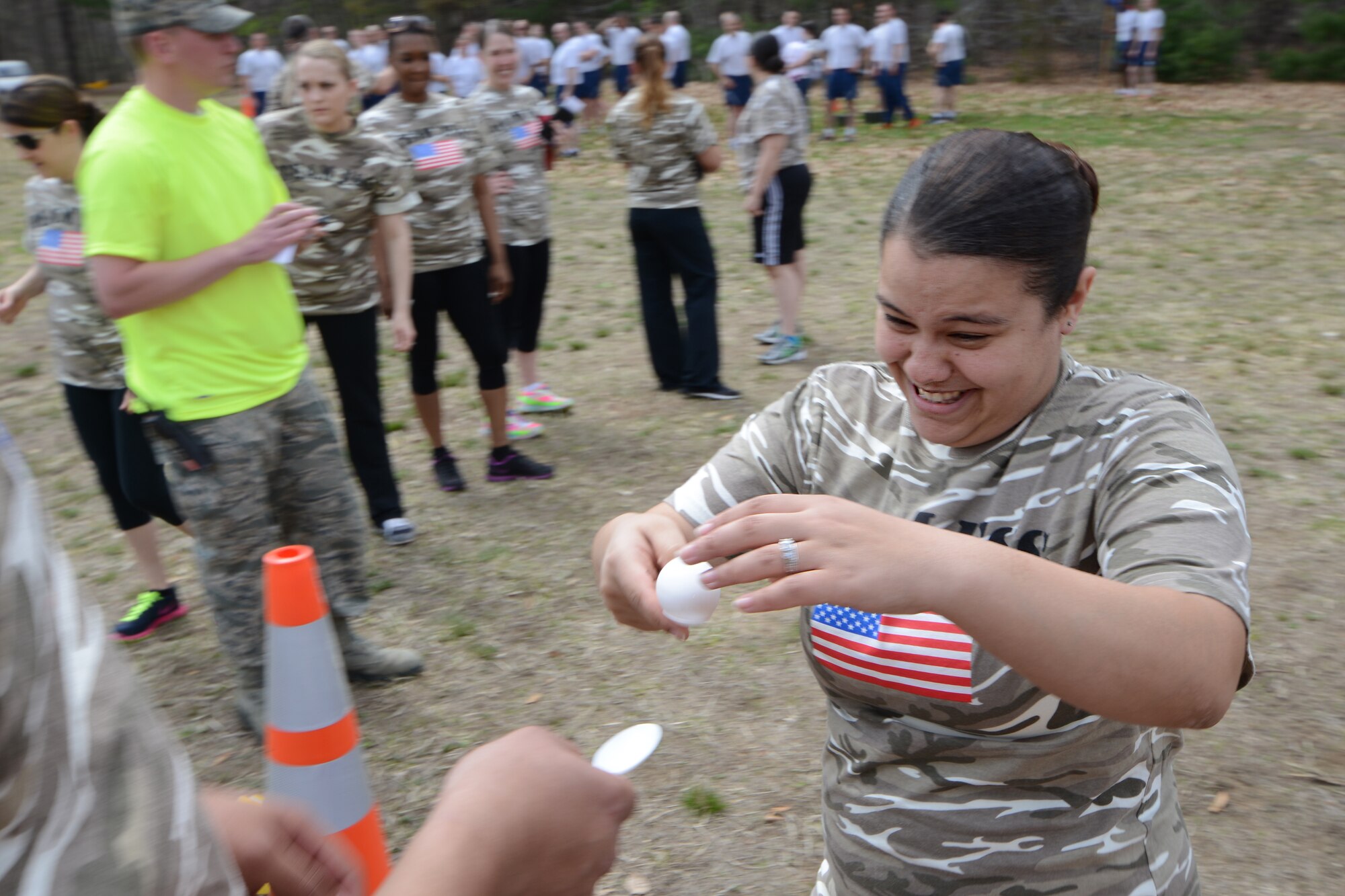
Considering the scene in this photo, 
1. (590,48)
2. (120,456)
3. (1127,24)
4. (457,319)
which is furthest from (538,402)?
(1127,24)

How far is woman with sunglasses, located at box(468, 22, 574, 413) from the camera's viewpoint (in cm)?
632

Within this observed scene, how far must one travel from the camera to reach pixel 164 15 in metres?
3.30

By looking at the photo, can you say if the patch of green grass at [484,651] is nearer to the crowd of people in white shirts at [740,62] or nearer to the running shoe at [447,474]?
the running shoe at [447,474]

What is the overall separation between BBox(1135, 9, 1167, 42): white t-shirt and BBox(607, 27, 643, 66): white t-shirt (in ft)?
32.5

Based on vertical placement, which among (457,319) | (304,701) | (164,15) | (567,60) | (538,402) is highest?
(567,60)

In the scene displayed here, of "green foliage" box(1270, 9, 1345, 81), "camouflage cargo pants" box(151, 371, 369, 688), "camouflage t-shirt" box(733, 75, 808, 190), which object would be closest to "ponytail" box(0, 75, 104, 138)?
"camouflage cargo pants" box(151, 371, 369, 688)

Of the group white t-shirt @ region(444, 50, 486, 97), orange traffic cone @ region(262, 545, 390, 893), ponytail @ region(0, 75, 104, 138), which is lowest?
orange traffic cone @ region(262, 545, 390, 893)

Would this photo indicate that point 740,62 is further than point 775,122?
Yes

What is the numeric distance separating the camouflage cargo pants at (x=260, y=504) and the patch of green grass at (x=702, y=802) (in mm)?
1506

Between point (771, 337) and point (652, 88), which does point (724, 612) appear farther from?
point (771, 337)

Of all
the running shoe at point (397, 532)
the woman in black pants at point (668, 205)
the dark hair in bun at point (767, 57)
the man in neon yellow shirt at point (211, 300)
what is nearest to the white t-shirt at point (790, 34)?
the dark hair in bun at point (767, 57)

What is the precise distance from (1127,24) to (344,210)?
841 inches

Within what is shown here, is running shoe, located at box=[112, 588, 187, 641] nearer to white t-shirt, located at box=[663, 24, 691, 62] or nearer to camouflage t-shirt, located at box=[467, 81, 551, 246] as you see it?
camouflage t-shirt, located at box=[467, 81, 551, 246]

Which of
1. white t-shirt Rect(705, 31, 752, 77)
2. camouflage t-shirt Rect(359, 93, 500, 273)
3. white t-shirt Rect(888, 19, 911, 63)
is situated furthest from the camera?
white t-shirt Rect(705, 31, 752, 77)
